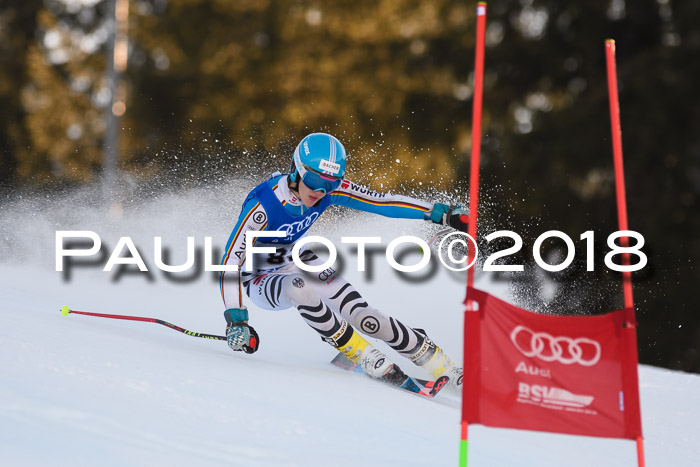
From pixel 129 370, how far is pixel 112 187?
399 inches

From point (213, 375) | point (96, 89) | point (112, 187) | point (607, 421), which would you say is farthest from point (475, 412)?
point (96, 89)

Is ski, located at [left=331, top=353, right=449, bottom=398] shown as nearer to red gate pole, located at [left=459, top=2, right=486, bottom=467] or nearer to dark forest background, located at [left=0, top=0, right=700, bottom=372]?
red gate pole, located at [left=459, top=2, right=486, bottom=467]

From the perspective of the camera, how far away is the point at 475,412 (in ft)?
13.1

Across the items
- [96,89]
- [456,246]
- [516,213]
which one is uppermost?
[96,89]

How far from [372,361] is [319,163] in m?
1.25

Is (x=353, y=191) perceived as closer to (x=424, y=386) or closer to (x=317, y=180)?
(x=317, y=180)

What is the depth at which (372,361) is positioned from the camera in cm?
583

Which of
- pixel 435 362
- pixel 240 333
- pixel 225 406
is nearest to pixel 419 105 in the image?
pixel 435 362

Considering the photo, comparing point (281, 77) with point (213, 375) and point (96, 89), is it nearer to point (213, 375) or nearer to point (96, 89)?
point (96, 89)

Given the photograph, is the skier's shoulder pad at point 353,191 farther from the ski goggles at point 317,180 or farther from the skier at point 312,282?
the ski goggles at point 317,180

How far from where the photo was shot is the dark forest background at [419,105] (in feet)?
49.9

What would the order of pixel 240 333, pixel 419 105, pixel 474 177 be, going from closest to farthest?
pixel 474 177
pixel 240 333
pixel 419 105

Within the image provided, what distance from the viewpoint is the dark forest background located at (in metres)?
15.2

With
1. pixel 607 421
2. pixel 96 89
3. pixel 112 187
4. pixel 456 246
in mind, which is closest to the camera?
pixel 607 421
